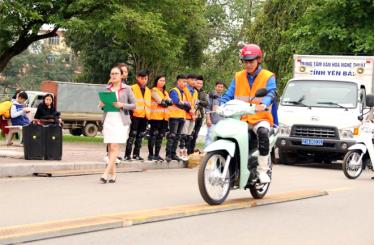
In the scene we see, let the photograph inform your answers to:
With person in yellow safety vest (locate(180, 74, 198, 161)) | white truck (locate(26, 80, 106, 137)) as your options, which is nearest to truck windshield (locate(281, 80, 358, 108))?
person in yellow safety vest (locate(180, 74, 198, 161))

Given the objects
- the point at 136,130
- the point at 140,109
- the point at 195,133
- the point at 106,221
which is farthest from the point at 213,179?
the point at 195,133

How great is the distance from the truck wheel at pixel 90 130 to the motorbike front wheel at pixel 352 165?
64.6 feet

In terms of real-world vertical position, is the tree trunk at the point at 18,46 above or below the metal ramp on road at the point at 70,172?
above

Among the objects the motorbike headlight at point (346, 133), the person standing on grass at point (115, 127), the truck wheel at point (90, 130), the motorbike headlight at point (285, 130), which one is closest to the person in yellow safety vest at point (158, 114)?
the person standing on grass at point (115, 127)

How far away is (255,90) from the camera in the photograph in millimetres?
8773

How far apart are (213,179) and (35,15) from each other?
15.4 meters

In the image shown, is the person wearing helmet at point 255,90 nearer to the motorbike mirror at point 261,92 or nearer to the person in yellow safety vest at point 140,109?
the motorbike mirror at point 261,92

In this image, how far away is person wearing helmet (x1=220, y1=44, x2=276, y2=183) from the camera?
8.55 metres

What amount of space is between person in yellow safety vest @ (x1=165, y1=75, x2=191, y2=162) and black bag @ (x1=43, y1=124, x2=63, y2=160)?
7.57 feet

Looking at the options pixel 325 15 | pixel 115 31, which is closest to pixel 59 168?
pixel 115 31

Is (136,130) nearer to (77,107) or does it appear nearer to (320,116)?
(320,116)

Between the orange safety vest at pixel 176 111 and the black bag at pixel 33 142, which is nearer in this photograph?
the black bag at pixel 33 142

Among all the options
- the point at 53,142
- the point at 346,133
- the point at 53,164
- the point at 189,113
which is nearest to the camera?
the point at 53,164

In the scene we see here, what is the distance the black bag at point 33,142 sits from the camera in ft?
42.2
